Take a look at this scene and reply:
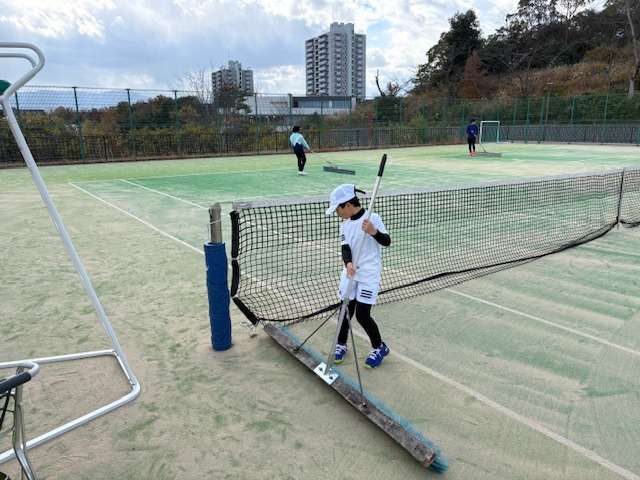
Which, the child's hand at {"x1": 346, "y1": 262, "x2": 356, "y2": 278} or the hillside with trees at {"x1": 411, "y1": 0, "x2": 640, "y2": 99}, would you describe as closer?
the child's hand at {"x1": 346, "y1": 262, "x2": 356, "y2": 278}

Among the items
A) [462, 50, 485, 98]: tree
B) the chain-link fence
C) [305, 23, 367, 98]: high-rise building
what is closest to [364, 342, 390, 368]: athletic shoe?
the chain-link fence

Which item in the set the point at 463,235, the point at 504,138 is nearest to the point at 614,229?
the point at 463,235

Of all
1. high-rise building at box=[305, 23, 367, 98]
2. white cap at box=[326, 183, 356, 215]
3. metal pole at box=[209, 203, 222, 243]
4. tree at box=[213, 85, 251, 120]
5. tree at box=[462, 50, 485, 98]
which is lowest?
metal pole at box=[209, 203, 222, 243]

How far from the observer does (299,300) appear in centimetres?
551

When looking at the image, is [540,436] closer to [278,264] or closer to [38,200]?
[278,264]

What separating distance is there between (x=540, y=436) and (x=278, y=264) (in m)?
4.29

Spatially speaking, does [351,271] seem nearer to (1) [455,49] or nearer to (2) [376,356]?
(2) [376,356]

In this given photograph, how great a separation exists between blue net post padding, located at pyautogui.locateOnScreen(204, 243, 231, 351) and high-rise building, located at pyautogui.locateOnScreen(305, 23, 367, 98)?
119 meters

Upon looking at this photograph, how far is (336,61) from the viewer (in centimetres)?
12475

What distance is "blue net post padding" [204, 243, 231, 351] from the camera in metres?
4.03

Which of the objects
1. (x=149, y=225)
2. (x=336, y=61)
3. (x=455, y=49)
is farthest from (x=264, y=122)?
(x=336, y=61)

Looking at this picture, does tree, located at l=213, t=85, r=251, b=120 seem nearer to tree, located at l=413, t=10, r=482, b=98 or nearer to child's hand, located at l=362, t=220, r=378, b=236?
child's hand, located at l=362, t=220, r=378, b=236

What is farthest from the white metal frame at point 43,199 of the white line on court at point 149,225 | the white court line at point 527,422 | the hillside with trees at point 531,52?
the hillside with trees at point 531,52

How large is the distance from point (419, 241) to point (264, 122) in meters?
21.1
